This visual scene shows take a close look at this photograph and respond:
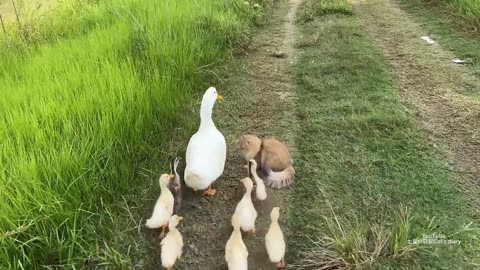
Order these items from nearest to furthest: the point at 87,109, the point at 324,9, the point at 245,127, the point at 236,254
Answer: the point at 236,254 < the point at 87,109 < the point at 245,127 < the point at 324,9

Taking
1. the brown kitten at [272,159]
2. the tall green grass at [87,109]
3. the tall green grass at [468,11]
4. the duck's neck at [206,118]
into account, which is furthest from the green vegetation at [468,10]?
the duck's neck at [206,118]

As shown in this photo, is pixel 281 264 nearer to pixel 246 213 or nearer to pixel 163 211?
pixel 246 213

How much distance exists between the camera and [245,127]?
3.48m

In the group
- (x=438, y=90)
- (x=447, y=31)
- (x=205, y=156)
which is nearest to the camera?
(x=205, y=156)

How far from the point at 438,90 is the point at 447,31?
1.74 metres

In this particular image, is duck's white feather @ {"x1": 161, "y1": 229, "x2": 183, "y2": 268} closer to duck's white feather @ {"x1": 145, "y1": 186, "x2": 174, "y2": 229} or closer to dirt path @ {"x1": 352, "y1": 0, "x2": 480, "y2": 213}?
duck's white feather @ {"x1": 145, "y1": 186, "x2": 174, "y2": 229}

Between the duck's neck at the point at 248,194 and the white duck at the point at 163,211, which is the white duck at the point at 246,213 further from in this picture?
the white duck at the point at 163,211

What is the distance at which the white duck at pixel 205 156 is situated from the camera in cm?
249

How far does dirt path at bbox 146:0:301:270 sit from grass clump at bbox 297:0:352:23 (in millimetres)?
206

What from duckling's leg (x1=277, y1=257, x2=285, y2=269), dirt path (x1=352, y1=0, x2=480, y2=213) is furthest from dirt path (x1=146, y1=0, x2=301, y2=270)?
dirt path (x1=352, y1=0, x2=480, y2=213)

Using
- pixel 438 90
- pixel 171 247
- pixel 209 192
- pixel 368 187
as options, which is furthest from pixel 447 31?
pixel 171 247

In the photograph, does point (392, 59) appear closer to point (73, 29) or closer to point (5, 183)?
point (73, 29)

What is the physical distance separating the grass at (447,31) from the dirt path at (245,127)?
5.50ft

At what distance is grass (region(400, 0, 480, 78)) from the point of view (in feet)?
15.0
